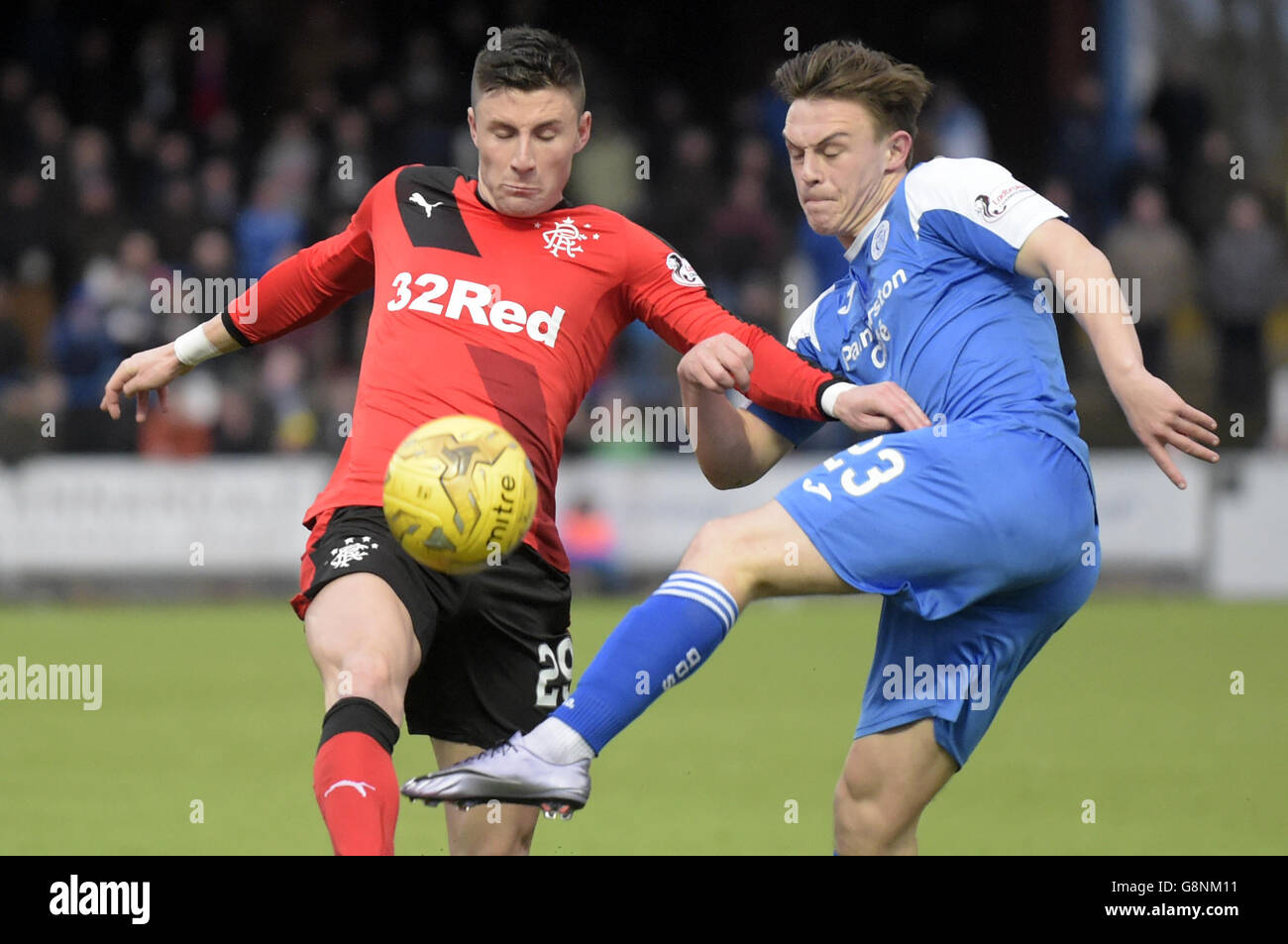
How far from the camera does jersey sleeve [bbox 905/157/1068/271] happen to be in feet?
13.8

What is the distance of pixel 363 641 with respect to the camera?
4.17 metres

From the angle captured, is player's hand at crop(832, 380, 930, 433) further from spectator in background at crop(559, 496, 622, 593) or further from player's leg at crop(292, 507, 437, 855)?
spectator in background at crop(559, 496, 622, 593)

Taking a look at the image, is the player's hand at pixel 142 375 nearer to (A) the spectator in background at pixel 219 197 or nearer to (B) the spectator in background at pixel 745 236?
(B) the spectator in background at pixel 745 236

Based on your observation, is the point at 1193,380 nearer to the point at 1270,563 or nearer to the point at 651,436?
the point at 1270,563

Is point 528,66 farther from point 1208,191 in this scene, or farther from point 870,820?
point 1208,191

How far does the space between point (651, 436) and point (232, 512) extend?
3.48 m

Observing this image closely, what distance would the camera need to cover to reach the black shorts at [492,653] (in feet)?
15.4

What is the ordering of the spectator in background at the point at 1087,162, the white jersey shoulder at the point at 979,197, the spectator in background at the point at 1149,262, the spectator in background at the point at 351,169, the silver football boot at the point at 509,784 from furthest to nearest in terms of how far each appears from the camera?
the spectator in background at the point at 1087,162 < the spectator in background at the point at 351,169 < the spectator in background at the point at 1149,262 < the white jersey shoulder at the point at 979,197 < the silver football boot at the point at 509,784

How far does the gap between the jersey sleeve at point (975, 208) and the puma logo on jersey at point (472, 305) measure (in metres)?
1.07

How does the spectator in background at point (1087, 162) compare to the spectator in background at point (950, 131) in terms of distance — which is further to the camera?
the spectator in background at point (1087, 162)

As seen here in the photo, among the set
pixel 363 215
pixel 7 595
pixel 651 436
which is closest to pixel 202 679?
pixel 7 595

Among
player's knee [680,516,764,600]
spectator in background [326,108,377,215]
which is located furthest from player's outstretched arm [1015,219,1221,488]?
spectator in background [326,108,377,215]

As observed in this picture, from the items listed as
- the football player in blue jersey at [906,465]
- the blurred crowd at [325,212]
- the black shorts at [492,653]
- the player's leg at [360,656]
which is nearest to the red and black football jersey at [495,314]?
the black shorts at [492,653]

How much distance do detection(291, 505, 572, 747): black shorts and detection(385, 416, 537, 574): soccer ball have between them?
0.28 m
